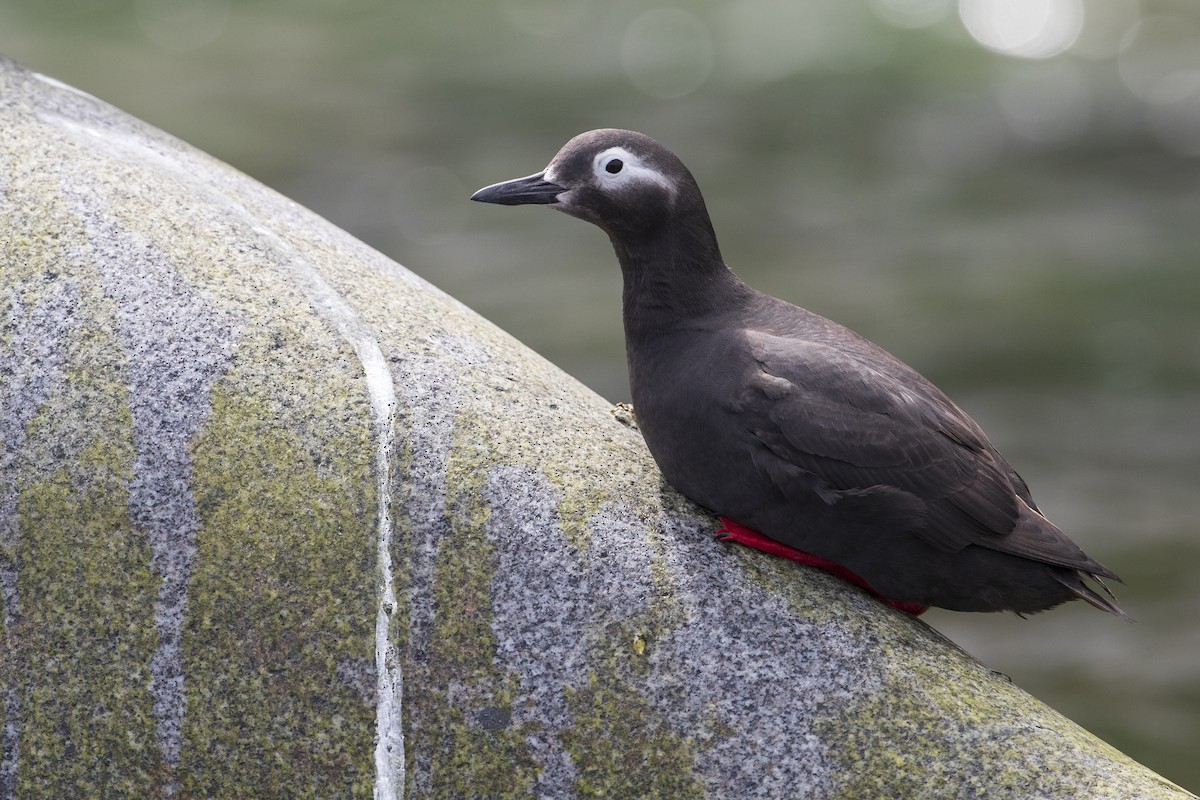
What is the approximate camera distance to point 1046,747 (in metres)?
4.14

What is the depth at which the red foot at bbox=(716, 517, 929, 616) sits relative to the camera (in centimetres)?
441

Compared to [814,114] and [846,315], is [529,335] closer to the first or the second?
[846,315]

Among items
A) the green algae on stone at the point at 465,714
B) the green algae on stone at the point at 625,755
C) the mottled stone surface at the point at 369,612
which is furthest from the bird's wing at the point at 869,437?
the green algae on stone at the point at 465,714

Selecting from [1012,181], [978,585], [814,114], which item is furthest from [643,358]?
[814,114]

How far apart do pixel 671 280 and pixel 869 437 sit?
958mm

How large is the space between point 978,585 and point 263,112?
1443cm

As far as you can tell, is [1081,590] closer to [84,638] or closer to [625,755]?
[625,755]

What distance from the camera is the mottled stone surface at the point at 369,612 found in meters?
3.99

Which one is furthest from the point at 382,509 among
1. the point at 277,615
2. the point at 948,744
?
the point at 948,744

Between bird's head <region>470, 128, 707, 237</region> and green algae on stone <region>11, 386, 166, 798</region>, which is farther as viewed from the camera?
bird's head <region>470, 128, 707, 237</region>

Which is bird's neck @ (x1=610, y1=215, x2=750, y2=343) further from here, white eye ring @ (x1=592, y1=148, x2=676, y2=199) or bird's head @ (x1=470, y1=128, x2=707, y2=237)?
white eye ring @ (x1=592, y1=148, x2=676, y2=199)

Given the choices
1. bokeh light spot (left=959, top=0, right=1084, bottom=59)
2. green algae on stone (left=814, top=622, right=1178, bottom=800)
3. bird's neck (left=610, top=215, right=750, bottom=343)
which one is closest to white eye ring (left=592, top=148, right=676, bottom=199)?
bird's neck (left=610, top=215, right=750, bottom=343)

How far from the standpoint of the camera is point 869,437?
441cm

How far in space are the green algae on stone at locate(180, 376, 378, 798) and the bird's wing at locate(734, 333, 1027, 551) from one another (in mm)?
1325
